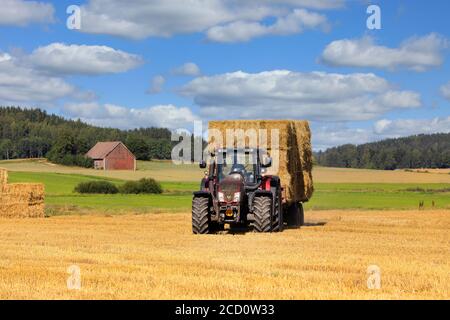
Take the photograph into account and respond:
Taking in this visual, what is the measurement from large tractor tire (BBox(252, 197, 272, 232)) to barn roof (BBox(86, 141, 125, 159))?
82075 mm

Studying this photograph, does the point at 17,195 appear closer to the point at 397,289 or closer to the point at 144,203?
the point at 144,203

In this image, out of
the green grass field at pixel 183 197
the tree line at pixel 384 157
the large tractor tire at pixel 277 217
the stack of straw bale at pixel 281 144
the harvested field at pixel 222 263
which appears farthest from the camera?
the tree line at pixel 384 157

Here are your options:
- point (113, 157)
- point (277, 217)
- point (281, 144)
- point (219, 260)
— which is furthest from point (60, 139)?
point (219, 260)

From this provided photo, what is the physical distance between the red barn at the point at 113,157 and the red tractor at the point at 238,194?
7946 cm

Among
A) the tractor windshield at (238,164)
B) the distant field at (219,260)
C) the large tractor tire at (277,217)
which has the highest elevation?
the tractor windshield at (238,164)

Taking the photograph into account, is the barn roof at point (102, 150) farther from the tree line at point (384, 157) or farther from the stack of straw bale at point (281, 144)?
the stack of straw bale at point (281, 144)

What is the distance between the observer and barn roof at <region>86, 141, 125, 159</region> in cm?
10097

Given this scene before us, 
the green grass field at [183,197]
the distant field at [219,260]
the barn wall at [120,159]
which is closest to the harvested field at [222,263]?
the distant field at [219,260]

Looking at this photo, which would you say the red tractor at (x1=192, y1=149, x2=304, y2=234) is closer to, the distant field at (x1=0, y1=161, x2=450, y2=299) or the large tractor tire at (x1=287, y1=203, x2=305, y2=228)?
the distant field at (x1=0, y1=161, x2=450, y2=299)

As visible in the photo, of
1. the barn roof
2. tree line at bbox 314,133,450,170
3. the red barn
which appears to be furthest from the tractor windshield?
tree line at bbox 314,133,450,170

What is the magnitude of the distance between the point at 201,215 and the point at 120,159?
8313 centimetres

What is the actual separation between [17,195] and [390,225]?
44.9 ft

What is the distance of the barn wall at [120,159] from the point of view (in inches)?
3937

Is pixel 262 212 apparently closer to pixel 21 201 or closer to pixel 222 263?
pixel 222 263
